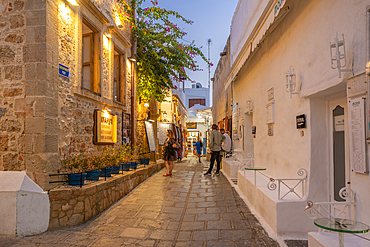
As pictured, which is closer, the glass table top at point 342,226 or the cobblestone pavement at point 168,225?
the glass table top at point 342,226

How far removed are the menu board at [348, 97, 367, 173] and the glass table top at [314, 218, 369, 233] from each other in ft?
1.60

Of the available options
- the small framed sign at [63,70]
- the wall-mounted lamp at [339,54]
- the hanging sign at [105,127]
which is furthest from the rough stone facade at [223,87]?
the wall-mounted lamp at [339,54]

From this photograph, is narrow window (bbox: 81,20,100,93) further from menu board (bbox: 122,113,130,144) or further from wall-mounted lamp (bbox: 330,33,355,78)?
wall-mounted lamp (bbox: 330,33,355,78)

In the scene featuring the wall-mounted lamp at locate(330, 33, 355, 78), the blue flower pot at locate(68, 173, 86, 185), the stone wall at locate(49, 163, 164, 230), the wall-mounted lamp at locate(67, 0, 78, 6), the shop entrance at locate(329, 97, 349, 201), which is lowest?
the stone wall at locate(49, 163, 164, 230)

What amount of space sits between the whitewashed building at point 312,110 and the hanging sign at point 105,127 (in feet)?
10.7

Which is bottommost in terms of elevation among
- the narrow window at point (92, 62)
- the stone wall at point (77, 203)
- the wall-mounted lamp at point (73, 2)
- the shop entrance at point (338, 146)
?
the stone wall at point (77, 203)

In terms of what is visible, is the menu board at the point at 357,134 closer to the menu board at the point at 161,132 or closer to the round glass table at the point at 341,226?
the round glass table at the point at 341,226

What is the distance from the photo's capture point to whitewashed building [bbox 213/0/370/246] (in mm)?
2424

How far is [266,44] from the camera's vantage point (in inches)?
220

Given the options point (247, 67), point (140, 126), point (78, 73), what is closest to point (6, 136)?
point (78, 73)

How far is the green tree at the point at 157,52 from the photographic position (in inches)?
351

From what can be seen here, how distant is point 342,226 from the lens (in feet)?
6.79

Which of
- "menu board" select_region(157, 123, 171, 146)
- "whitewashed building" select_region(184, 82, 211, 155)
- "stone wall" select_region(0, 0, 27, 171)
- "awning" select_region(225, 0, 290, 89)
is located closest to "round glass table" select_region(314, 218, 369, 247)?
"awning" select_region(225, 0, 290, 89)

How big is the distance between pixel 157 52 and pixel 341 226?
8911 mm
